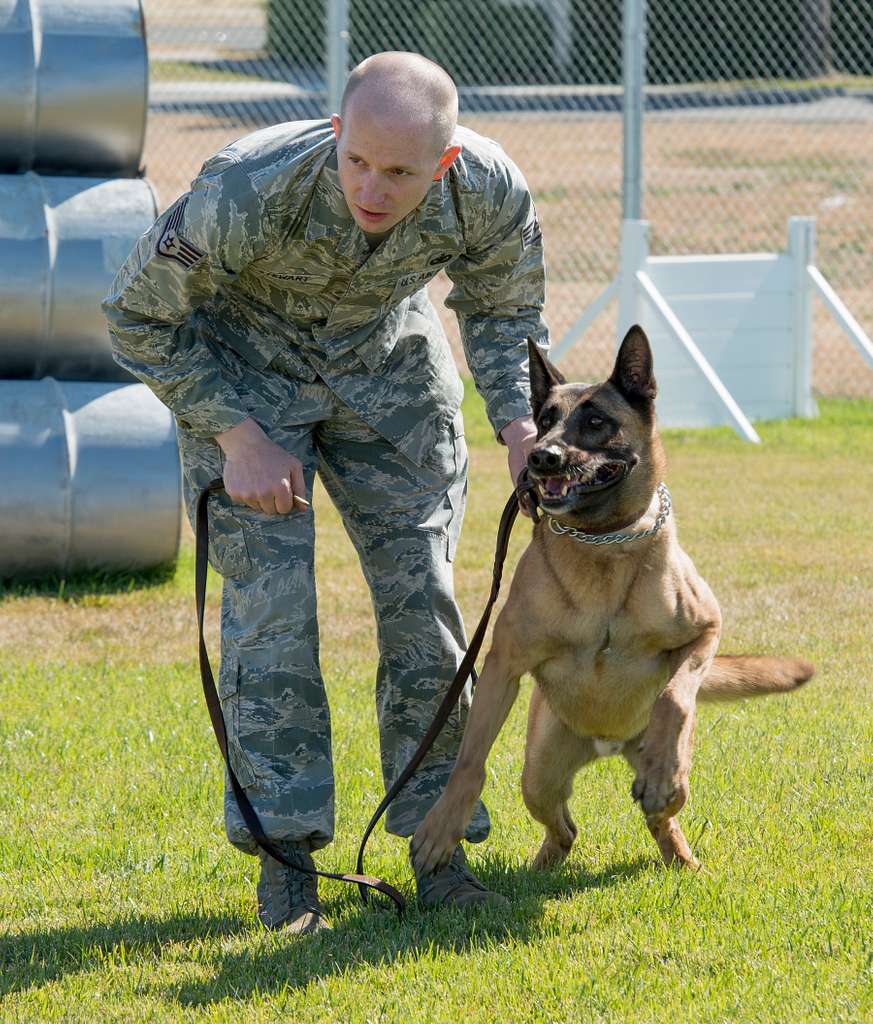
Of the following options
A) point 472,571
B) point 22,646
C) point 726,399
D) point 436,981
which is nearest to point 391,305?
point 436,981

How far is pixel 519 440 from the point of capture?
3.78 meters

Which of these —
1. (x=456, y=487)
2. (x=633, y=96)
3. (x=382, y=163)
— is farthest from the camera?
(x=633, y=96)

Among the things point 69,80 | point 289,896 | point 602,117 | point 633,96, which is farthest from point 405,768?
point 602,117

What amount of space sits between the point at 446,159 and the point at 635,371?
75 cm

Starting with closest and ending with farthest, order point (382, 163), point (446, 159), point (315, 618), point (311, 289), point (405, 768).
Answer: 1. point (382, 163)
2. point (446, 159)
3. point (311, 289)
4. point (315, 618)
5. point (405, 768)

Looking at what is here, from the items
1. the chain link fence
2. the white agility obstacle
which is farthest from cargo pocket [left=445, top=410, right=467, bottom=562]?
the chain link fence

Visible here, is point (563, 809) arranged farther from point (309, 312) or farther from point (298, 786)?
point (309, 312)

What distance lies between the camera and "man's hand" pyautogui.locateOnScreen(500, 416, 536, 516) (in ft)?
Answer: 12.3

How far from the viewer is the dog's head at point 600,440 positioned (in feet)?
11.3

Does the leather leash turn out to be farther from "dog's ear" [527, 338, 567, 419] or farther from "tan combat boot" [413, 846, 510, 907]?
"dog's ear" [527, 338, 567, 419]

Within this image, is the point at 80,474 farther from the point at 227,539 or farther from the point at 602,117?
the point at 602,117

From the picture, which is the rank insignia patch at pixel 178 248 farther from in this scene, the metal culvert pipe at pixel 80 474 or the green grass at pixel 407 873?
the metal culvert pipe at pixel 80 474

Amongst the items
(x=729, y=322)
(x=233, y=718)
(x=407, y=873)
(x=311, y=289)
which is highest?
(x=311, y=289)

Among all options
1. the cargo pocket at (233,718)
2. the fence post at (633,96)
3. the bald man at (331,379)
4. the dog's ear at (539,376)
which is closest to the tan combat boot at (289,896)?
the bald man at (331,379)
